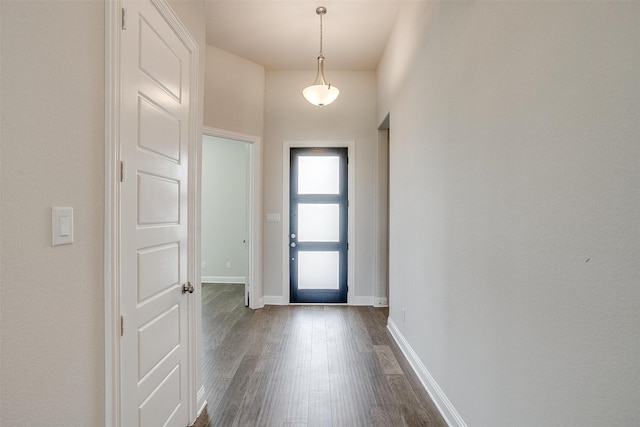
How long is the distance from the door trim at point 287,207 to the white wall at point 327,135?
0.14ft

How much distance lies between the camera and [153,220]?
58.8 inches

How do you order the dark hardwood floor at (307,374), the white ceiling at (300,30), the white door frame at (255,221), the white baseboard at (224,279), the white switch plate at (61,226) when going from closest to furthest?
the white switch plate at (61,226)
the dark hardwood floor at (307,374)
the white ceiling at (300,30)
the white door frame at (255,221)
the white baseboard at (224,279)

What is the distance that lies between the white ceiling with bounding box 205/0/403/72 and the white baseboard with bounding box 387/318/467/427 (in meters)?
3.23

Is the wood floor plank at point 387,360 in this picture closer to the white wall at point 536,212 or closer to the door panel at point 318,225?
the white wall at point 536,212

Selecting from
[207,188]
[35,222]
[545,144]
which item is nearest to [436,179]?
[545,144]

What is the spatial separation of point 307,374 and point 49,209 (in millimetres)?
2143

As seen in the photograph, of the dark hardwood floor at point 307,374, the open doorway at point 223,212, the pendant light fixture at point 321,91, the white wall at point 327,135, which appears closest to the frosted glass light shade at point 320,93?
the pendant light fixture at point 321,91

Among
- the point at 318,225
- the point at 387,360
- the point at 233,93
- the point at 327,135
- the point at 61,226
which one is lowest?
the point at 387,360

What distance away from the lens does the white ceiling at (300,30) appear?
295 centimetres

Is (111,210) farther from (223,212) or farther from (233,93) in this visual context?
(223,212)

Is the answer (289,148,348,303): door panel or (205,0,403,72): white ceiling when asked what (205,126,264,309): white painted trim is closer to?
(289,148,348,303): door panel

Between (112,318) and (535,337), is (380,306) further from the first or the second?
(112,318)

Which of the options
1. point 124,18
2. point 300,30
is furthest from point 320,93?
point 124,18

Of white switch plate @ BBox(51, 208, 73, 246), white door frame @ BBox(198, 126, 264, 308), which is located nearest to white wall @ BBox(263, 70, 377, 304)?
white door frame @ BBox(198, 126, 264, 308)
